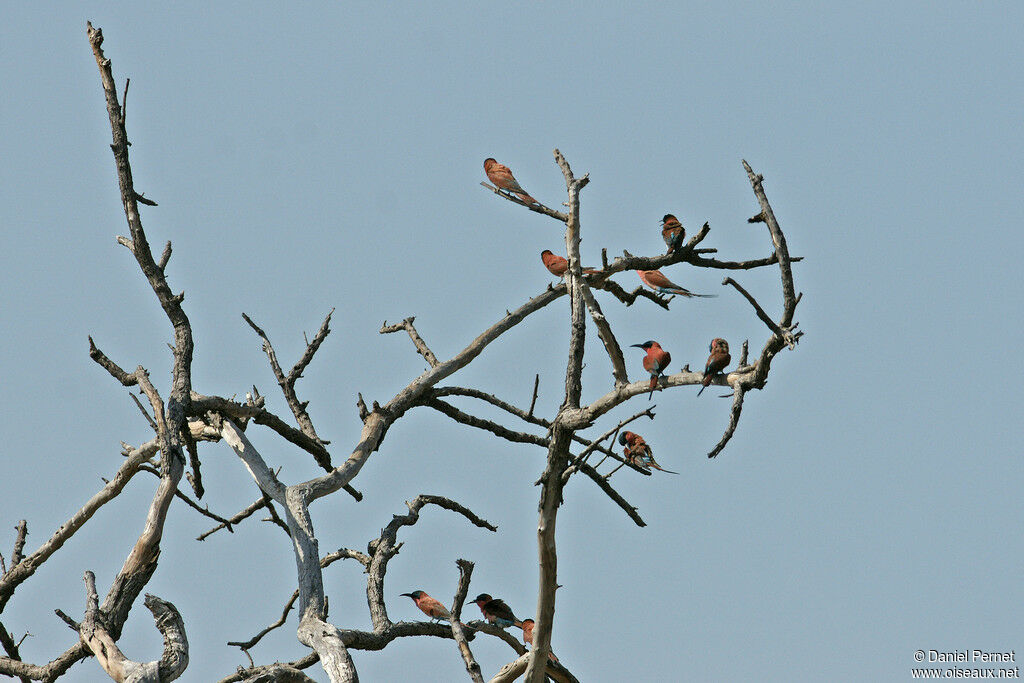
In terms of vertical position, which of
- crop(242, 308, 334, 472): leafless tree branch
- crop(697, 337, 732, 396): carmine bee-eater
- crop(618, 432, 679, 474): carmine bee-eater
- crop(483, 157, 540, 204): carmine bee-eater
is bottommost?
crop(697, 337, 732, 396): carmine bee-eater

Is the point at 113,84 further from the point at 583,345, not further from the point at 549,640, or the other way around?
the point at 549,640

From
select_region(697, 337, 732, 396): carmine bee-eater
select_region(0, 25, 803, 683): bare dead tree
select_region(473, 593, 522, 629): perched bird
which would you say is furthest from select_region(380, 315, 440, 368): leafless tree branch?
select_region(697, 337, 732, 396): carmine bee-eater

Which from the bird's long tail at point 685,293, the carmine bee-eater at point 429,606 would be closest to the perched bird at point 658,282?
the bird's long tail at point 685,293

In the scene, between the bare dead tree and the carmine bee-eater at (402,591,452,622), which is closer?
the bare dead tree

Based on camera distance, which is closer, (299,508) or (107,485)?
(299,508)

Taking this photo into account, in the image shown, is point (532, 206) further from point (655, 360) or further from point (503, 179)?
point (655, 360)

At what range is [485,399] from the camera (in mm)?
9344

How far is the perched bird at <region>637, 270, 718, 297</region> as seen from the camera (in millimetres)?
7879

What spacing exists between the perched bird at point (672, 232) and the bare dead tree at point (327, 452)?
0.31 ft

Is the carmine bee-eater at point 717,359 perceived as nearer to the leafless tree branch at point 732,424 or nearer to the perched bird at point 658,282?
the leafless tree branch at point 732,424

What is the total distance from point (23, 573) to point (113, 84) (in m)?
3.77

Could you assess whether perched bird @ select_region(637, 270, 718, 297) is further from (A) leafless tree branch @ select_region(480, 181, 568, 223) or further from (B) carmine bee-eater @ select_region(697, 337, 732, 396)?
(B) carmine bee-eater @ select_region(697, 337, 732, 396)

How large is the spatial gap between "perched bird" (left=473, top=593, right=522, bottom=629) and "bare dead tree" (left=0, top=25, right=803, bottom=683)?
0.91 feet

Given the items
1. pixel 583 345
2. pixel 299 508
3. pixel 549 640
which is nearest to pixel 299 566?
pixel 299 508
